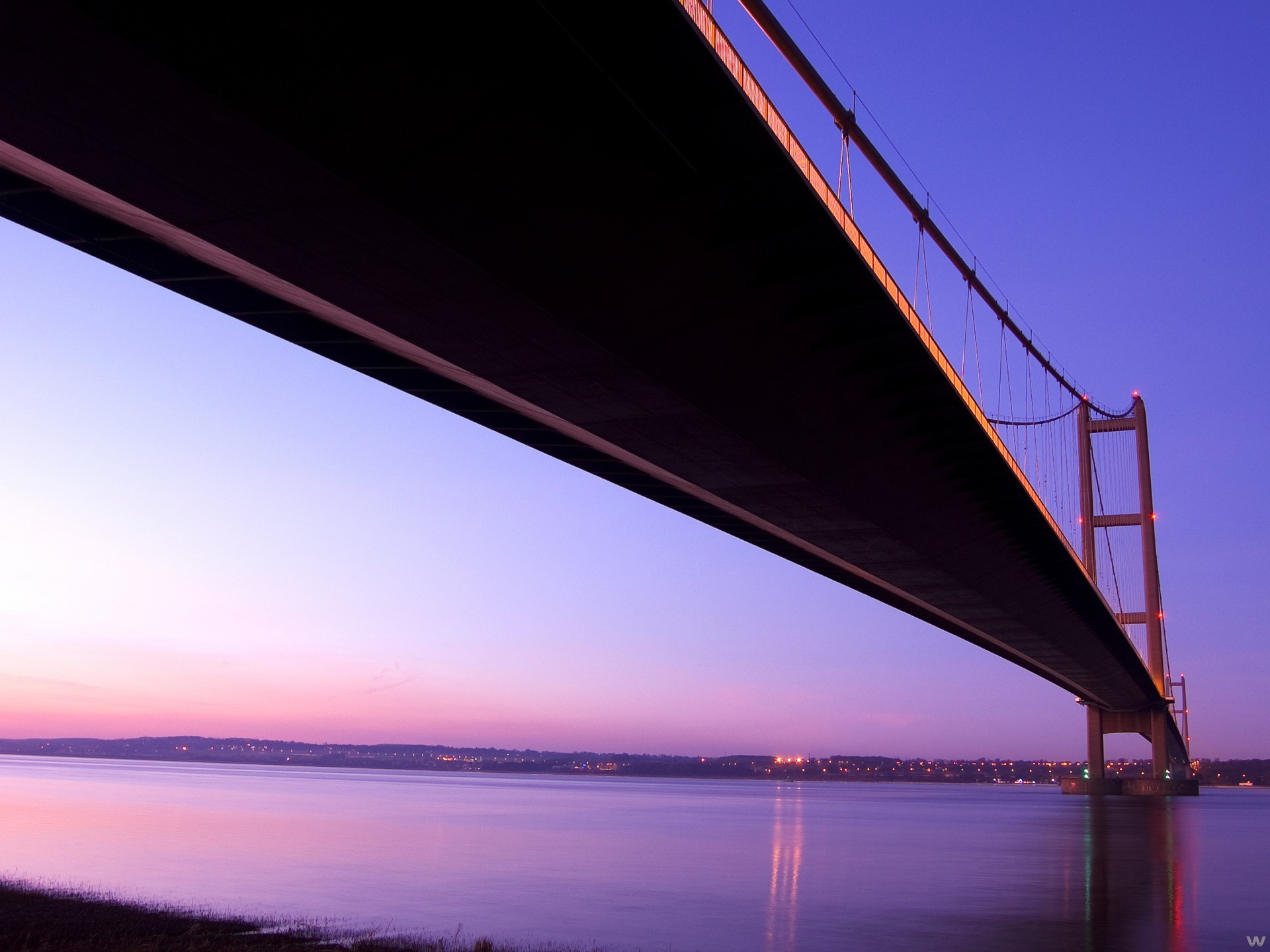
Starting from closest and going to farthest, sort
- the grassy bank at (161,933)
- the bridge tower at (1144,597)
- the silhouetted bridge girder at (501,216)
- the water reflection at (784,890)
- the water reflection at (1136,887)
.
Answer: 1. the silhouetted bridge girder at (501,216)
2. the grassy bank at (161,933)
3. the water reflection at (784,890)
4. the water reflection at (1136,887)
5. the bridge tower at (1144,597)

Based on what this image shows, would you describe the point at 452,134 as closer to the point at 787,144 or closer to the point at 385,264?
the point at 385,264

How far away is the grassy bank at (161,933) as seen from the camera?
40.6 ft

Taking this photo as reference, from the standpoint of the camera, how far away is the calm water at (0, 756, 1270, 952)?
16.5m

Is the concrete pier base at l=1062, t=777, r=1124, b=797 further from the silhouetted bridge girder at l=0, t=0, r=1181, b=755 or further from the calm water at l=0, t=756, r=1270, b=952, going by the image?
the silhouetted bridge girder at l=0, t=0, r=1181, b=755

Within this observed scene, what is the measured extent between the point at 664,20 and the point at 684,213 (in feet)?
11.3

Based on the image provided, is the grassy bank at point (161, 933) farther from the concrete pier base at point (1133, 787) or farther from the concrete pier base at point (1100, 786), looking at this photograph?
the concrete pier base at point (1100, 786)

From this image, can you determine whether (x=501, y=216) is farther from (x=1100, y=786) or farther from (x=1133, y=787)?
(x=1100, y=786)

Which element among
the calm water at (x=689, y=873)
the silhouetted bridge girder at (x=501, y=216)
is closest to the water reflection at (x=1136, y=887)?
the calm water at (x=689, y=873)

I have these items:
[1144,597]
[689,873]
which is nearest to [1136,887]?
[689,873]

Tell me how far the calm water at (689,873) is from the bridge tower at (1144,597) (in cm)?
2900

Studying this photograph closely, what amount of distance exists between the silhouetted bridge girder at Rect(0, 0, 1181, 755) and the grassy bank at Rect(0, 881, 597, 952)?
8.08 metres

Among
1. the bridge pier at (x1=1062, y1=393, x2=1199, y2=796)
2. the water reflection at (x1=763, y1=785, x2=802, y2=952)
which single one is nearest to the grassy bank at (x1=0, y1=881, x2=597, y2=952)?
the water reflection at (x1=763, y1=785, x2=802, y2=952)

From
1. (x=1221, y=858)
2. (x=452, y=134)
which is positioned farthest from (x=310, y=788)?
(x=452, y=134)

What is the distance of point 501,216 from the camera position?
13.5 meters
